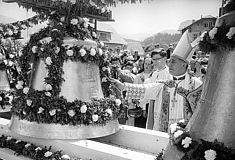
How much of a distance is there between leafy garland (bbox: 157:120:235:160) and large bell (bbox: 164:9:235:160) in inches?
1.7

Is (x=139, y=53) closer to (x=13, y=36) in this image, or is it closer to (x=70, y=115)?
(x=13, y=36)

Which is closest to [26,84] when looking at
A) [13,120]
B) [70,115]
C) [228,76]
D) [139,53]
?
[13,120]

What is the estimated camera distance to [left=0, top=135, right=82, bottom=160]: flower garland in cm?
336

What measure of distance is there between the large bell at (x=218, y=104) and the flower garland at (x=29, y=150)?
1769 mm

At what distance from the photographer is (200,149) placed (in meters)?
1.73

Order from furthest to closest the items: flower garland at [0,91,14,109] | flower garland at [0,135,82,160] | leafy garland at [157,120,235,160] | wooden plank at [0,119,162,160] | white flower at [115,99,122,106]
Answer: flower garland at [0,91,14,109] < white flower at [115,99,122,106] < flower garland at [0,135,82,160] < wooden plank at [0,119,162,160] < leafy garland at [157,120,235,160]

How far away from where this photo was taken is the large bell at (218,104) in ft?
5.71

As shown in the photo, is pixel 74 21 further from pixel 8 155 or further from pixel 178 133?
pixel 178 133

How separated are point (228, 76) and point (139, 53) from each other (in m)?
10.6

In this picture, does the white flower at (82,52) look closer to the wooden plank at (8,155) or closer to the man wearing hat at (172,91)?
the man wearing hat at (172,91)

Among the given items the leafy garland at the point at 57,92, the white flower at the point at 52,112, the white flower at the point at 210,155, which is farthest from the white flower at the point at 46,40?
the white flower at the point at 210,155

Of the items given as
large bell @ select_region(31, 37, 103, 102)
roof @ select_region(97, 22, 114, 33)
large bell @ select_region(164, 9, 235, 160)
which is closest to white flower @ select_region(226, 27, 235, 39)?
large bell @ select_region(164, 9, 235, 160)

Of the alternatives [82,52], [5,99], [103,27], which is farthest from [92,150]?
[103,27]

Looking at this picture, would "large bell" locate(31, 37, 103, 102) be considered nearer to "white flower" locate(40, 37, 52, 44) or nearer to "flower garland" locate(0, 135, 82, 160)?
"white flower" locate(40, 37, 52, 44)
